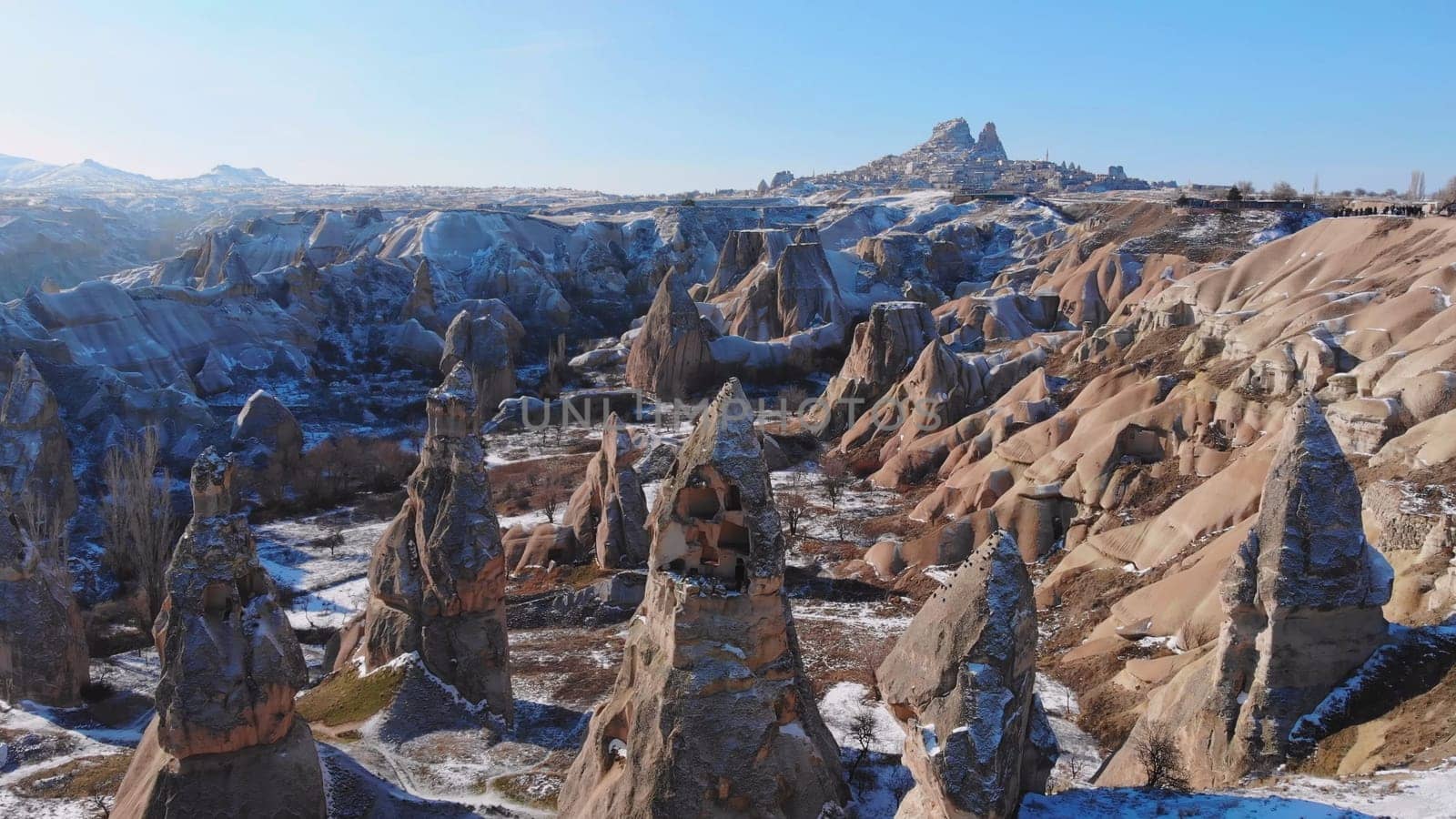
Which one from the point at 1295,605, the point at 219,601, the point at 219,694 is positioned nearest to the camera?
the point at 1295,605

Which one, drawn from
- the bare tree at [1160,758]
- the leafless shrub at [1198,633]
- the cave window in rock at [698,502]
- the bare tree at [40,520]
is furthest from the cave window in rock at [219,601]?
the leafless shrub at [1198,633]

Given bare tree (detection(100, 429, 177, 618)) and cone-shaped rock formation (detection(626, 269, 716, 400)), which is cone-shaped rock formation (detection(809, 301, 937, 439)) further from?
bare tree (detection(100, 429, 177, 618))

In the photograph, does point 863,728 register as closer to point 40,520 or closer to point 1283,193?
point 40,520

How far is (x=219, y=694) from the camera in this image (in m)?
11.9

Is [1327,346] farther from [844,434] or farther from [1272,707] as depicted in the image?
[844,434]

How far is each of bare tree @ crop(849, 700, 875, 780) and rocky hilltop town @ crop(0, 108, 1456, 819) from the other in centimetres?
14

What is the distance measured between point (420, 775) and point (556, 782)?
2.23 m

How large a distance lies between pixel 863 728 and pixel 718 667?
7262 millimetres

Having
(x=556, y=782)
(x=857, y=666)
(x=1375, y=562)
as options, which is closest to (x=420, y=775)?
(x=556, y=782)

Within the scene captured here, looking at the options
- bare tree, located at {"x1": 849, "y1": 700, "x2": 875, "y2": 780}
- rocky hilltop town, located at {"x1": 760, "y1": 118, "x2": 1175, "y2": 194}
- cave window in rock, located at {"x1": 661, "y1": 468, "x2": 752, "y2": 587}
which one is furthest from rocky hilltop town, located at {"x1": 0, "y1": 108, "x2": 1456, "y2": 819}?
rocky hilltop town, located at {"x1": 760, "y1": 118, "x2": 1175, "y2": 194}

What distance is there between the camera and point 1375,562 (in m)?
11.3

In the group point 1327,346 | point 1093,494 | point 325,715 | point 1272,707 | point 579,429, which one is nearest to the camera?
point 1272,707

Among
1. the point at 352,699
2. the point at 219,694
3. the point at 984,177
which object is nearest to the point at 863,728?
the point at 352,699

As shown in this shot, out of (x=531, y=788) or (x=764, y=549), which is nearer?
(x=764, y=549)
